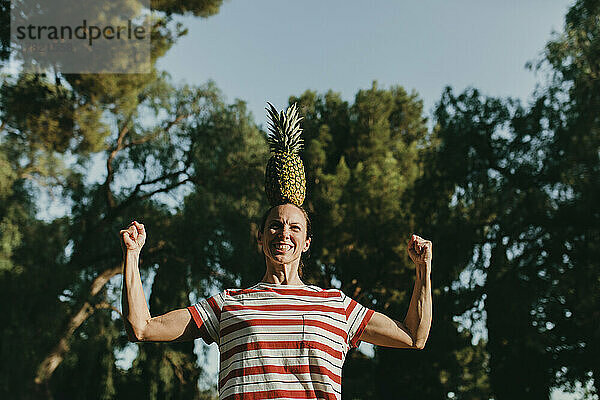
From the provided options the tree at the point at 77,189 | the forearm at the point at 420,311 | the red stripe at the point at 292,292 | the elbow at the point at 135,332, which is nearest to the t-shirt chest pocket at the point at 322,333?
the red stripe at the point at 292,292

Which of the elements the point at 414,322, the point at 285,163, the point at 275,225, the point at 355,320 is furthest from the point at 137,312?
the point at 414,322

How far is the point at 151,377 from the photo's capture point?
49.8 feet

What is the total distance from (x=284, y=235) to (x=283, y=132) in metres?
0.58

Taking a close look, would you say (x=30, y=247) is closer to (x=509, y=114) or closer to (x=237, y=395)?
(x=509, y=114)

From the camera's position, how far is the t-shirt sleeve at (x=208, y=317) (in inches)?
102

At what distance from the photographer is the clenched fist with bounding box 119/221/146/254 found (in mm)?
2455

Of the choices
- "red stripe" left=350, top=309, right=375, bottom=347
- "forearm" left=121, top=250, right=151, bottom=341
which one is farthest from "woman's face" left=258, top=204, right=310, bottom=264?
"forearm" left=121, top=250, right=151, bottom=341

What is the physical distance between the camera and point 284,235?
2.82 meters

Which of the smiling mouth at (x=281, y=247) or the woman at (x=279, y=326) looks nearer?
the woman at (x=279, y=326)

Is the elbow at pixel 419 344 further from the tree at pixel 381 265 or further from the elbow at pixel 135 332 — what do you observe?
the tree at pixel 381 265

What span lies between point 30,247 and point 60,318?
1.61 metres

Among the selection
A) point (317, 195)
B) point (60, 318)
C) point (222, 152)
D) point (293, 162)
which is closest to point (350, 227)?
point (317, 195)

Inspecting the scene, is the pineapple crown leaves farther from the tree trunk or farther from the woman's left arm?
the tree trunk

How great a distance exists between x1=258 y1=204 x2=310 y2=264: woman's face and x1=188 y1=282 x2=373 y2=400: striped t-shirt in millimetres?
163
